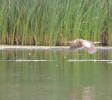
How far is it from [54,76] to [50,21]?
240 inches

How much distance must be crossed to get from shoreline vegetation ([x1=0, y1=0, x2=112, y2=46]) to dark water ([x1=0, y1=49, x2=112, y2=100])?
5.02ft

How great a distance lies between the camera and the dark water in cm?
773

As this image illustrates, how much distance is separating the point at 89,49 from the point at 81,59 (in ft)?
9.99

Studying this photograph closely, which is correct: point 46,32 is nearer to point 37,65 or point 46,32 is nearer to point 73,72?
point 37,65

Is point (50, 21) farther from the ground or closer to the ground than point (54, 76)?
farther from the ground

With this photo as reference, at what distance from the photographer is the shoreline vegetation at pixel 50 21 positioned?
15484 mm

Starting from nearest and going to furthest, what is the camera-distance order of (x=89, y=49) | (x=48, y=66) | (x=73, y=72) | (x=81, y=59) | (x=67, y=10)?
1. (x=89, y=49)
2. (x=73, y=72)
3. (x=48, y=66)
4. (x=81, y=59)
5. (x=67, y=10)

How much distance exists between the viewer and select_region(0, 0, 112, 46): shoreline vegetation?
610 inches

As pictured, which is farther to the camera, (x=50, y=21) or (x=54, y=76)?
(x=50, y=21)

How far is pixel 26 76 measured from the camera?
9.62m

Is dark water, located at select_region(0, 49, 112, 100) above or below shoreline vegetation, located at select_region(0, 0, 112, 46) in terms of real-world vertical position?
below

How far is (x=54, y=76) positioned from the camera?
9617mm

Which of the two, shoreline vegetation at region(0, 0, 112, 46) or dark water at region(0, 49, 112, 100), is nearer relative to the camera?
dark water at region(0, 49, 112, 100)

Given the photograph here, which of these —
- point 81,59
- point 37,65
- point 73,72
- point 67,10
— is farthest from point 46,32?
point 73,72
